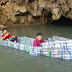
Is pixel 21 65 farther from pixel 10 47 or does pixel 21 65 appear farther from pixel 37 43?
pixel 10 47

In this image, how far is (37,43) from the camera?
9688 mm

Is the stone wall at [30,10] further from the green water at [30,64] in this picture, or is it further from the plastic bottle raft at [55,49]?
the green water at [30,64]

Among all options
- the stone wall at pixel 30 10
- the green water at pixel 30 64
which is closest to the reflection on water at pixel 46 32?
the stone wall at pixel 30 10

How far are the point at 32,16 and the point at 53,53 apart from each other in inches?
693

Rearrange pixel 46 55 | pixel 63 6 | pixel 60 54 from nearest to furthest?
pixel 60 54 < pixel 46 55 < pixel 63 6

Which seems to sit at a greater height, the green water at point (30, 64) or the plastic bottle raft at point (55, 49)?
the plastic bottle raft at point (55, 49)

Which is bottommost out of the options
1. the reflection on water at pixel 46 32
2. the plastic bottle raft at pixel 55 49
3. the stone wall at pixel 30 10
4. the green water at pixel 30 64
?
the green water at pixel 30 64

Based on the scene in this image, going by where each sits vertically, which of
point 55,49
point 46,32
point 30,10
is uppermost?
point 30,10

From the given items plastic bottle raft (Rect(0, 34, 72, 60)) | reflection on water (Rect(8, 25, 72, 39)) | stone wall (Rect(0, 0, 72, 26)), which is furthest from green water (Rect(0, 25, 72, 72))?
stone wall (Rect(0, 0, 72, 26))

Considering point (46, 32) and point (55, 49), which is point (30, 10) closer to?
point (46, 32)

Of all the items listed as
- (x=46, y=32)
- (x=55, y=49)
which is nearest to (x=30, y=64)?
(x=55, y=49)

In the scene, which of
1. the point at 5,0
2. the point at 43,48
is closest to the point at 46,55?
the point at 43,48

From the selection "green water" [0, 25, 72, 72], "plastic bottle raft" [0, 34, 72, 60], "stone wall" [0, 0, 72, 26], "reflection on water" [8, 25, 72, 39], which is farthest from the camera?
"stone wall" [0, 0, 72, 26]

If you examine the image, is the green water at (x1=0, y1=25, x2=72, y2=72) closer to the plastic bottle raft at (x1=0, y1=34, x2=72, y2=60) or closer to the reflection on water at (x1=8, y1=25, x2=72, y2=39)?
the plastic bottle raft at (x1=0, y1=34, x2=72, y2=60)
